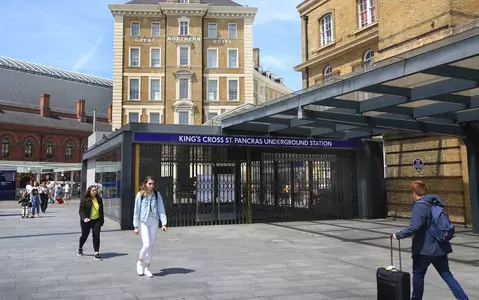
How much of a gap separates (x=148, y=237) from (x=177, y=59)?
4369 cm

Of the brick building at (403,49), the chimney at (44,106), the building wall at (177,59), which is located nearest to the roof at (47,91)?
the chimney at (44,106)

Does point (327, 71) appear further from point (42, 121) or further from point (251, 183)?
point (42, 121)

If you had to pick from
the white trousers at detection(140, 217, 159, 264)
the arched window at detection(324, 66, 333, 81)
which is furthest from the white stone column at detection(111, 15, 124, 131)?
the white trousers at detection(140, 217, 159, 264)

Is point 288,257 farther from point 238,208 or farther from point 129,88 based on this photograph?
point 129,88

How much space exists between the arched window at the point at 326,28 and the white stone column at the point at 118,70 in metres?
29.4

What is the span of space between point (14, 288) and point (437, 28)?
14.4m

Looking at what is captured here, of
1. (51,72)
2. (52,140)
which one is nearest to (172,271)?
(52,140)

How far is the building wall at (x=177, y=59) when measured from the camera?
48.0 metres

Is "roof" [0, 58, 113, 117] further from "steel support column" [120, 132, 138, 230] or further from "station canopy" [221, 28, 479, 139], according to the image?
"station canopy" [221, 28, 479, 139]

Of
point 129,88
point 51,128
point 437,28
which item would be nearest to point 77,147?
point 51,128

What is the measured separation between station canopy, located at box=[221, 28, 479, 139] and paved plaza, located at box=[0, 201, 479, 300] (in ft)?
10.9

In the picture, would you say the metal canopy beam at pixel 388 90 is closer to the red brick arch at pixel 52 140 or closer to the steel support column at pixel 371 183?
the steel support column at pixel 371 183

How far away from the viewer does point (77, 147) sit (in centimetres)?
6600

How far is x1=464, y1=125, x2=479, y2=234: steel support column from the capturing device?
40.9ft
